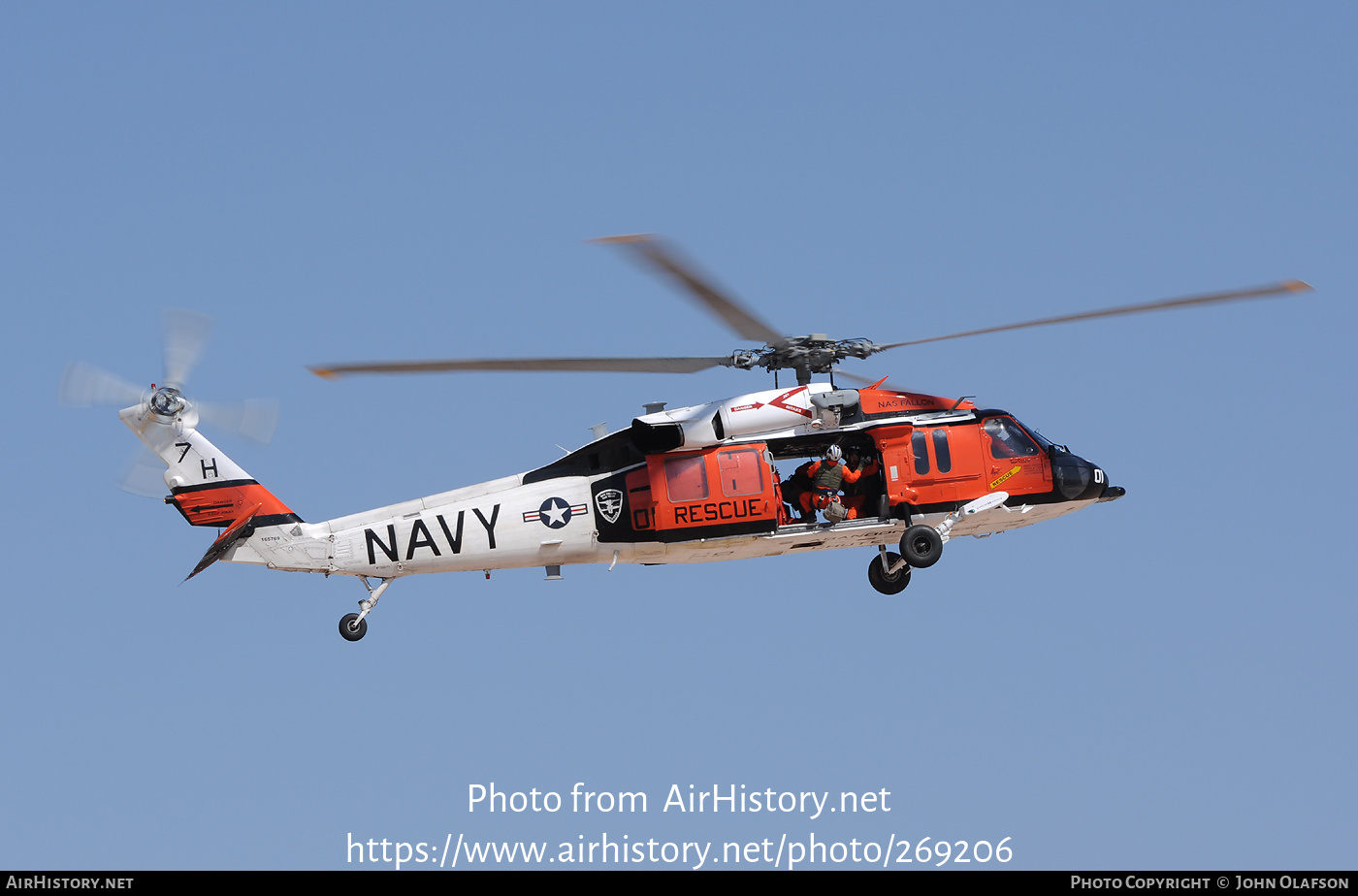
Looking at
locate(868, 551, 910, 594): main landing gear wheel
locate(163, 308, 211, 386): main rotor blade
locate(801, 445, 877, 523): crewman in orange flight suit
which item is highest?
locate(163, 308, 211, 386): main rotor blade

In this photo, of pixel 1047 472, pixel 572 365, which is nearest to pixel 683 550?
pixel 572 365

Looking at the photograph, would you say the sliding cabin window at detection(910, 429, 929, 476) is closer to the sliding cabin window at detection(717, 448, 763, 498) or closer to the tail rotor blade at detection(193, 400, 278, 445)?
the sliding cabin window at detection(717, 448, 763, 498)

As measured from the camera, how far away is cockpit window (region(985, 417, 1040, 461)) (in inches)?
1088

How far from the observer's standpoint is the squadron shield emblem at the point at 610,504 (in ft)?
87.5

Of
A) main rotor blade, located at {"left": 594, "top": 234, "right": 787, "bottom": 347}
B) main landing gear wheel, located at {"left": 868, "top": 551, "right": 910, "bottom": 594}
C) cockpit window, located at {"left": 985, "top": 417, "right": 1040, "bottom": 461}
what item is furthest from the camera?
main landing gear wheel, located at {"left": 868, "top": 551, "right": 910, "bottom": 594}

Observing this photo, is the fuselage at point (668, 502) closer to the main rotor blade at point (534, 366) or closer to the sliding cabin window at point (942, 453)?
the sliding cabin window at point (942, 453)

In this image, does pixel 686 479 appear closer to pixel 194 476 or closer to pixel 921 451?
pixel 921 451

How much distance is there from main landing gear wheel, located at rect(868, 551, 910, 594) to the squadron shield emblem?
454 cm

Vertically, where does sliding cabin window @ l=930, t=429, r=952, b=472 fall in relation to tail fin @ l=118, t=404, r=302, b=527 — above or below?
below

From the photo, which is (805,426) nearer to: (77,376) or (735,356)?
(735,356)

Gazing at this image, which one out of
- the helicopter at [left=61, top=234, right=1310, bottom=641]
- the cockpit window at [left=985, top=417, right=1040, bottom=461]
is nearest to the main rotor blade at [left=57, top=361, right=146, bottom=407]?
the helicopter at [left=61, top=234, right=1310, bottom=641]

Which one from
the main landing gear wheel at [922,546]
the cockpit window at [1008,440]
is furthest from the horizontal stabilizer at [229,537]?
the cockpit window at [1008,440]

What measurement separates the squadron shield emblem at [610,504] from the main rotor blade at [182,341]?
6911 millimetres

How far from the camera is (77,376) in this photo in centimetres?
2666
